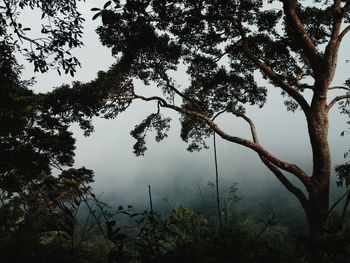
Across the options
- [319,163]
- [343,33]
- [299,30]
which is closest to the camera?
[319,163]

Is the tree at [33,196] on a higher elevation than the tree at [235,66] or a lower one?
lower

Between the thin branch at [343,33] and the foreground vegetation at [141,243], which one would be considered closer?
the foreground vegetation at [141,243]

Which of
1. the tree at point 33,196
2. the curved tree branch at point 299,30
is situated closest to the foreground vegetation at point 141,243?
the tree at point 33,196

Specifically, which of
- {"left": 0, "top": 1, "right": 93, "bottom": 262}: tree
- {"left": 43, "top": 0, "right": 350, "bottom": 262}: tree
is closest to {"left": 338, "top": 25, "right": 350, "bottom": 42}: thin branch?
{"left": 43, "top": 0, "right": 350, "bottom": 262}: tree

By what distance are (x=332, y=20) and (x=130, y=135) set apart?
725cm

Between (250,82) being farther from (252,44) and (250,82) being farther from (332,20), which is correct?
(332,20)

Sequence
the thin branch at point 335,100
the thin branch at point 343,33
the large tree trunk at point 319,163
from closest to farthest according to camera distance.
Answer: the large tree trunk at point 319,163 → the thin branch at point 343,33 → the thin branch at point 335,100

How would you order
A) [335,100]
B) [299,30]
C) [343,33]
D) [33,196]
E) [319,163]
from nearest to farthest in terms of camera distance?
[33,196] → [319,163] → [299,30] → [343,33] → [335,100]

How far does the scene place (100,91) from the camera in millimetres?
9742

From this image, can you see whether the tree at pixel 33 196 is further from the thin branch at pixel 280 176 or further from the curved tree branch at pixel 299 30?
the curved tree branch at pixel 299 30

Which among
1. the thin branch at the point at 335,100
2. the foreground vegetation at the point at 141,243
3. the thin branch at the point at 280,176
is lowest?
the foreground vegetation at the point at 141,243

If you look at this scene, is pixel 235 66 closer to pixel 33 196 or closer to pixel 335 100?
pixel 335 100

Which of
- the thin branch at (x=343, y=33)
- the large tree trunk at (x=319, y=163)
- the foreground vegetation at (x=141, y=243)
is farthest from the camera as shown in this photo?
the thin branch at (x=343, y=33)

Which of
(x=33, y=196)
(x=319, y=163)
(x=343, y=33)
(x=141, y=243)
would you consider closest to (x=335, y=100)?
(x=343, y=33)
